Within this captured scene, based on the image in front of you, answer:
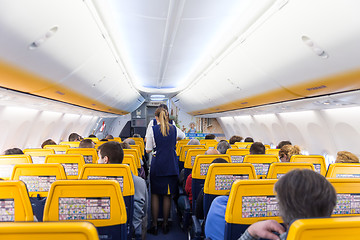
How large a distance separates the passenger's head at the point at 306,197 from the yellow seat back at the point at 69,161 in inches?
129

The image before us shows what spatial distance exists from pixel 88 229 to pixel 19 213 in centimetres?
118

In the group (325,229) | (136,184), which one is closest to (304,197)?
(325,229)

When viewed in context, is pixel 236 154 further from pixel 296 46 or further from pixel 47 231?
pixel 47 231

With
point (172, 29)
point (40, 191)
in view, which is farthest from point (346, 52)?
point (40, 191)

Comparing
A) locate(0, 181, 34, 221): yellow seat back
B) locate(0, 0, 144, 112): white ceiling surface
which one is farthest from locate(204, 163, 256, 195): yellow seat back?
locate(0, 0, 144, 112): white ceiling surface

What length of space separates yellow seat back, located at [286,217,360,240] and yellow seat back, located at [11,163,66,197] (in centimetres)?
249

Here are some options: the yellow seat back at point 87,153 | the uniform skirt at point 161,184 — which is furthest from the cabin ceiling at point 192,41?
the uniform skirt at point 161,184

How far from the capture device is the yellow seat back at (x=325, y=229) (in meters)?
1.12

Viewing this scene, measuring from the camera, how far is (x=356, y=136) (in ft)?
20.8

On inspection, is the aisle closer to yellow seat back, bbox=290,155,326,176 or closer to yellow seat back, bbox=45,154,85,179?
yellow seat back, bbox=45,154,85,179

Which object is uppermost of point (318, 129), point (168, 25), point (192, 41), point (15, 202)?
point (192, 41)

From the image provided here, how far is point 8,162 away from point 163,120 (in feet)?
7.37

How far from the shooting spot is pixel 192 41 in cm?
612

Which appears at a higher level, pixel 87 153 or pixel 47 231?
pixel 87 153
